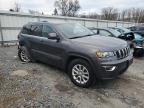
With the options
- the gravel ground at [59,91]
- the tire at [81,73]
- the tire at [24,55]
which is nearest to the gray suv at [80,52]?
the tire at [81,73]

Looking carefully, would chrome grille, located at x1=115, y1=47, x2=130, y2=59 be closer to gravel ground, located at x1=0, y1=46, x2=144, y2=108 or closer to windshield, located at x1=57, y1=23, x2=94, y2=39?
gravel ground, located at x1=0, y1=46, x2=144, y2=108

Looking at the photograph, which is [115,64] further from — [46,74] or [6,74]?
[6,74]

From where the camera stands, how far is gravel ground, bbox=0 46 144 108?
13.2 ft

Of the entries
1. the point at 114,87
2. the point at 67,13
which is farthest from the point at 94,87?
the point at 67,13

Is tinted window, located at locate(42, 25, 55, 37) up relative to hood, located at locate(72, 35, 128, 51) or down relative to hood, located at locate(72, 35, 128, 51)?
up

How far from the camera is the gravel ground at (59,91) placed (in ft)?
13.2

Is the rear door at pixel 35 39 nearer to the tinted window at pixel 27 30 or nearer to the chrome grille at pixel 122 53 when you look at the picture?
the tinted window at pixel 27 30

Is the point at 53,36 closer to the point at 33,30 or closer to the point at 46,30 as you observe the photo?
the point at 46,30

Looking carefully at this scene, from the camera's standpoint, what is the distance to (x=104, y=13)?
5891 cm

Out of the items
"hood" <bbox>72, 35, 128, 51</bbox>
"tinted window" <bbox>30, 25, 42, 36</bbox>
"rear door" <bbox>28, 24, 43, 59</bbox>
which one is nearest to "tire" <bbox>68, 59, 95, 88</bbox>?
"hood" <bbox>72, 35, 128, 51</bbox>

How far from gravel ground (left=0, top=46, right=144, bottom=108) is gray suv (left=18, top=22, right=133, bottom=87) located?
0.40 meters

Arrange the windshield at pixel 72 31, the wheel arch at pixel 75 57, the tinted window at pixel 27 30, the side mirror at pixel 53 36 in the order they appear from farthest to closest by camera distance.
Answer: the tinted window at pixel 27 30 → the windshield at pixel 72 31 → the side mirror at pixel 53 36 → the wheel arch at pixel 75 57

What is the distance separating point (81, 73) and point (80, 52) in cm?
60

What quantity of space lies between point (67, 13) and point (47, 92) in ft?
177
